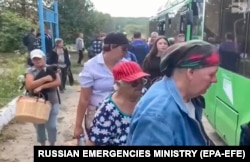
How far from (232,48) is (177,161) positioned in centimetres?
409

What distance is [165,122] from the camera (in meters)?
1.93

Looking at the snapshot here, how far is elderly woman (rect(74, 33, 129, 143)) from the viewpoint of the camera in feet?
13.2

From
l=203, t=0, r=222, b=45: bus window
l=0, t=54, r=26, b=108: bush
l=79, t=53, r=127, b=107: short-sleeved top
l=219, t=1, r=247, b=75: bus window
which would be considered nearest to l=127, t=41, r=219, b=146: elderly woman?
l=79, t=53, r=127, b=107: short-sleeved top

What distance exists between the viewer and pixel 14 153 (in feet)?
20.9

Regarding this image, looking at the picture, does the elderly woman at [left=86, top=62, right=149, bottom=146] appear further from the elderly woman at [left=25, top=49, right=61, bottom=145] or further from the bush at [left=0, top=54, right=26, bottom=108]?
the bush at [left=0, top=54, right=26, bottom=108]

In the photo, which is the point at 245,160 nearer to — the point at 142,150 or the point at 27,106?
the point at 142,150

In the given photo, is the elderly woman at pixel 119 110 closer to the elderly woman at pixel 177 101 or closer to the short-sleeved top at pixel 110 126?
the short-sleeved top at pixel 110 126

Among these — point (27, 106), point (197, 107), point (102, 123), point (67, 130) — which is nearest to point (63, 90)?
point (67, 130)

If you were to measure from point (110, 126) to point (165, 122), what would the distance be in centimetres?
112

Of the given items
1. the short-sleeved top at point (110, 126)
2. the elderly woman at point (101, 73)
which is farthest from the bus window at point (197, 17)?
the short-sleeved top at point (110, 126)

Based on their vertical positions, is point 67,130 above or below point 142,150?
below
